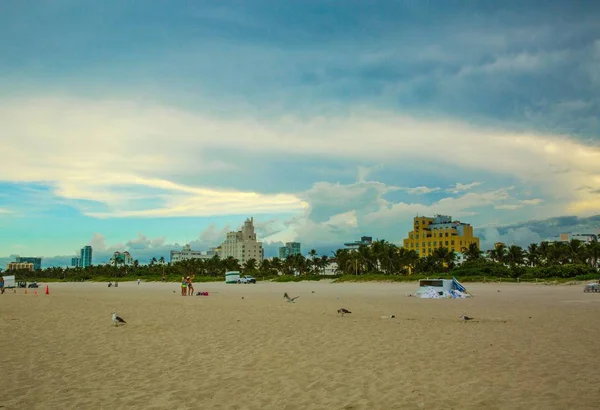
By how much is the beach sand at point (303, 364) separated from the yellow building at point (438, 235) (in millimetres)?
140963

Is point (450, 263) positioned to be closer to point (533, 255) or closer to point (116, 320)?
point (533, 255)

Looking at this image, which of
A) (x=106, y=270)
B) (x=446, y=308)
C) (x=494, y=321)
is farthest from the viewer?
(x=106, y=270)

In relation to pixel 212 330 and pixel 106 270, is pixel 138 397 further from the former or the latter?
pixel 106 270

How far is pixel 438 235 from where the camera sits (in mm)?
161625

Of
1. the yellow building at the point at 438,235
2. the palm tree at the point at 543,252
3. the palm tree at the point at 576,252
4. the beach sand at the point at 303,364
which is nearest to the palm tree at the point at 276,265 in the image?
the yellow building at the point at 438,235

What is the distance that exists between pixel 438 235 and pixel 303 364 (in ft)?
514

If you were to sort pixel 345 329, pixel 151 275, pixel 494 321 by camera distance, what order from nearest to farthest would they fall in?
pixel 345 329
pixel 494 321
pixel 151 275

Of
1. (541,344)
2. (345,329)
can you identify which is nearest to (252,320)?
(345,329)

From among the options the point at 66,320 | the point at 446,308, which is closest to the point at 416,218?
the point at 446,308

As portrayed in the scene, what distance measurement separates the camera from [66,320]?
73.9ft

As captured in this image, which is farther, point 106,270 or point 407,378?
point 106,270

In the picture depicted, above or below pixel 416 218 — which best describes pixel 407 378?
below

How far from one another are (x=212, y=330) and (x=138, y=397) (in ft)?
31.6

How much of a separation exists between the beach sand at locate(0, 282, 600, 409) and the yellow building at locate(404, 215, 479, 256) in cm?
14096
